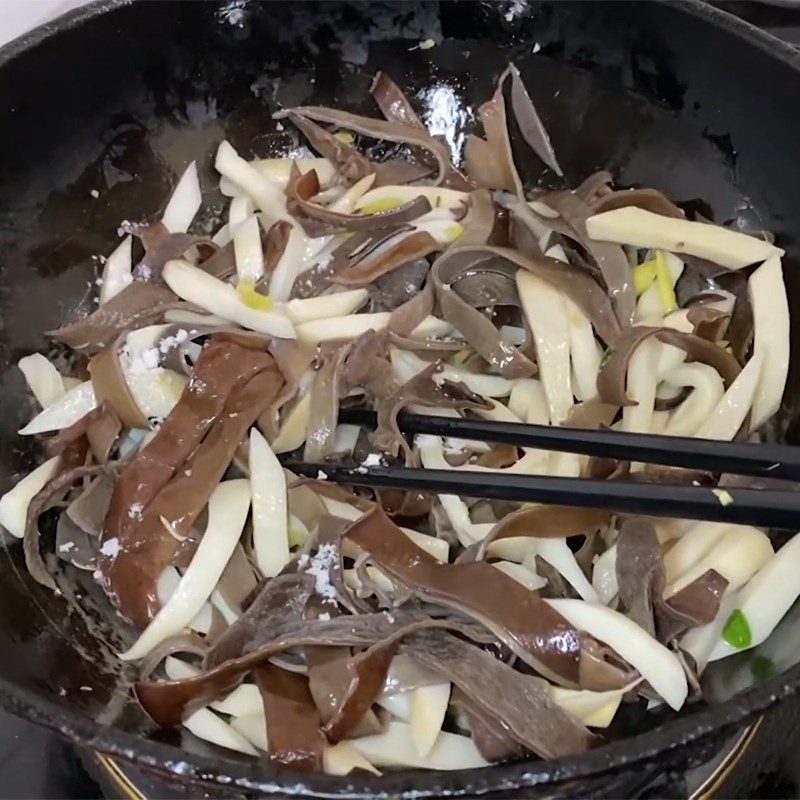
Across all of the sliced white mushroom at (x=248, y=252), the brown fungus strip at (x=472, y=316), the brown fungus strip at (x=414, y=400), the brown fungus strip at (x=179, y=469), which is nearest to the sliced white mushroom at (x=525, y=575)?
the brown fungus strip at (x=414, y=400)

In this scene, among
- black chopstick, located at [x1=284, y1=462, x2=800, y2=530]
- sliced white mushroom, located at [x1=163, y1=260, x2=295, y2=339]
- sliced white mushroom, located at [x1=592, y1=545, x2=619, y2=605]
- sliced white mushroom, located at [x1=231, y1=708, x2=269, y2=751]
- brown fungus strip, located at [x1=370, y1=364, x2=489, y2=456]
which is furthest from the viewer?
sliced white mushroom, located at [x1=163, y1=260, x2=295, y2=339]

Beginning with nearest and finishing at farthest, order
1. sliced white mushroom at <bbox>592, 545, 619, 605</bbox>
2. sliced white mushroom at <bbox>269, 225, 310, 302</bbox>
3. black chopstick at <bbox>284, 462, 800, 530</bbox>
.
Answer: black chopstick at <bbox>284, 462, 800, 530</bbox> < sliced white mushroom at <bbox>592, 545, 619, 605</bbox> < sliced white mushroom at <bbox>269, 225, 310, 302</bbox>

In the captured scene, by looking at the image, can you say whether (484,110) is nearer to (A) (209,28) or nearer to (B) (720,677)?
(A) (209,28)

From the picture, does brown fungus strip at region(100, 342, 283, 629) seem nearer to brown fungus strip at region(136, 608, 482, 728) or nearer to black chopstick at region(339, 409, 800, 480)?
brown fungus strip at region(136, 608, 482, 728)

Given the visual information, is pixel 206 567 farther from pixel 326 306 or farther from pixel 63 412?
pixel 326 306

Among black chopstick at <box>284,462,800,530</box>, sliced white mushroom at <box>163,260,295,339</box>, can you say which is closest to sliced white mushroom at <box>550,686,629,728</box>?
black chopstick at <box>284,462,800,530</box>

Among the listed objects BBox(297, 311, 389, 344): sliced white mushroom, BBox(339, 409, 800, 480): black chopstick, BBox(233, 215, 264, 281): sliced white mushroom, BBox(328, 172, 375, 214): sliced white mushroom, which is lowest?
BBox(339, 409, 800, 480): black chopstick

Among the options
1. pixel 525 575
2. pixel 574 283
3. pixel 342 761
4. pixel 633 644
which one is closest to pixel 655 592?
pixel 633 644

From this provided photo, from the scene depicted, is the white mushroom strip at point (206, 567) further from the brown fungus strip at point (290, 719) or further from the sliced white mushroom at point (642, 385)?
the sliced white mushroom at point (642, 385)
